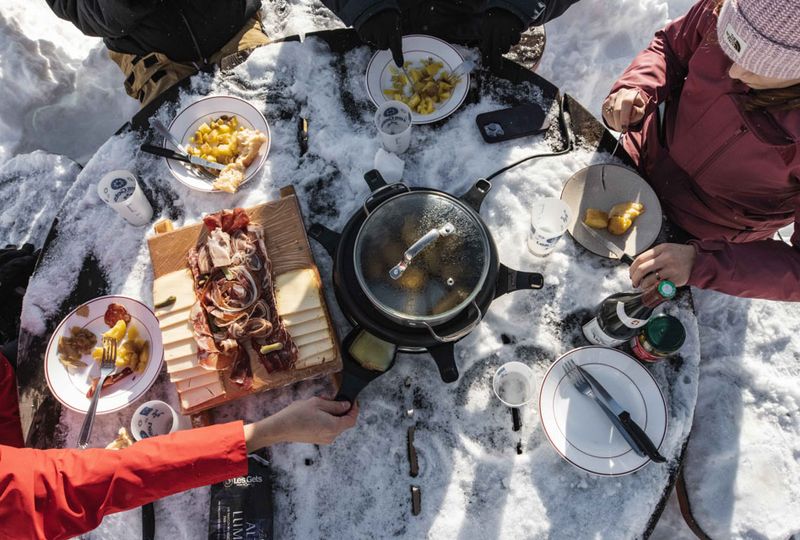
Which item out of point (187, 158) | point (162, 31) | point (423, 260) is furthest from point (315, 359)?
point (162, 31)

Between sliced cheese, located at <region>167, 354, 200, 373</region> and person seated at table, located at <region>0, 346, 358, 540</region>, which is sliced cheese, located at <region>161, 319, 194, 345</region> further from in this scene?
person seated at table, located at <region>0, 346, 358, 540</region>

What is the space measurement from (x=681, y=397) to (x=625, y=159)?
1.02 m

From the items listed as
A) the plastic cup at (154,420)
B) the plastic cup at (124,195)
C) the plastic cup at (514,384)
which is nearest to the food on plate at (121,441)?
the plastic cup at (154,420)

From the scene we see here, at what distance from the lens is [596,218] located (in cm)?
189

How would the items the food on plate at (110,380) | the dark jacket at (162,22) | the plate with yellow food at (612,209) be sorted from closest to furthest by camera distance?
the food on plate at (110,380) → the plate with yellow food at (612,209) → the dark jacket at (162,22)

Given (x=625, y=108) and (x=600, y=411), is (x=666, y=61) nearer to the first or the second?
(x=625, y=108)

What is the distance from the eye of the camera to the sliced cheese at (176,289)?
1.77 metres

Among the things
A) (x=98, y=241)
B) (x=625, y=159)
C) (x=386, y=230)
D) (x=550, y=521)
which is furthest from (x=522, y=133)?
(x=98, y=241)

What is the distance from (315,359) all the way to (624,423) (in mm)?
1118

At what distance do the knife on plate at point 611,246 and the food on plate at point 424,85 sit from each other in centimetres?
85

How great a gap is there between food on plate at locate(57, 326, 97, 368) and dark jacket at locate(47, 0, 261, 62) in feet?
5.00

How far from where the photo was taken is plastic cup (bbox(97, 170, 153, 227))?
195cm

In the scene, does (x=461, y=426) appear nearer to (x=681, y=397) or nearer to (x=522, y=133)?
(x=681, y=397)

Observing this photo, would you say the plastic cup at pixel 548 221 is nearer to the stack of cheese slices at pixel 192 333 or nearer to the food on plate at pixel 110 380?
the stack of cheese slices at pixel 192 333
